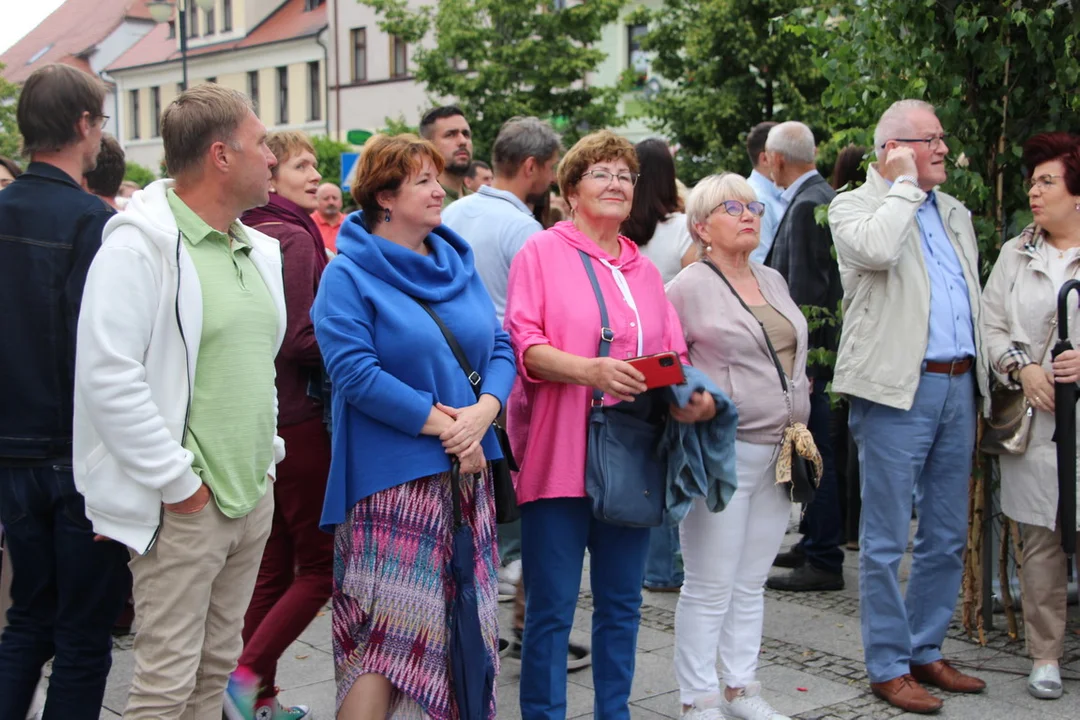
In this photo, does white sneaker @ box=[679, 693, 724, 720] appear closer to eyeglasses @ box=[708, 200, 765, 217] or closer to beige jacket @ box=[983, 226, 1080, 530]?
beige jacket @ box=[983, 226, 1080, 530]

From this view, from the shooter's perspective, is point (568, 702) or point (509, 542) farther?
point (509, 542)

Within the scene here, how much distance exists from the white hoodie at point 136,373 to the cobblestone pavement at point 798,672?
6.09 feet

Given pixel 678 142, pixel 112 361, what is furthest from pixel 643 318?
pixel 678 142

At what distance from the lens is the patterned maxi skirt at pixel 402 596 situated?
372 centimetres

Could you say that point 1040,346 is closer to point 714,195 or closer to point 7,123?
point 714,195

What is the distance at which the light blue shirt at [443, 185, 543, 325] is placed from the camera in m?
5.32

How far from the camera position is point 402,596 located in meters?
3.71

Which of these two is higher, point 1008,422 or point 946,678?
point 1008,422

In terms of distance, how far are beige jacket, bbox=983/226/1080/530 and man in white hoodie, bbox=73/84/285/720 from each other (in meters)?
3.12

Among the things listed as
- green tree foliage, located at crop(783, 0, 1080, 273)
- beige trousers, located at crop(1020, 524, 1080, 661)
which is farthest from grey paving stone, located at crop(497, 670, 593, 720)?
green tree foliage, located at crop(783, 0, 1080, 273)

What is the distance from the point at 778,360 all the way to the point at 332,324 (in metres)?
1.78

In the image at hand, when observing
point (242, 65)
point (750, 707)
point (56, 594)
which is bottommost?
point (750, 707)

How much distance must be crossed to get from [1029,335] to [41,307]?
3820 mm

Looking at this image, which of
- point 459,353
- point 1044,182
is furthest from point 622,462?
point 1044,182
